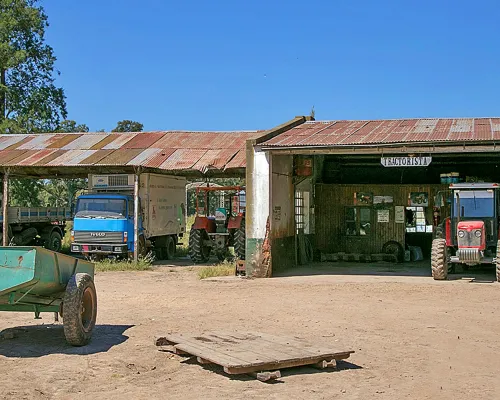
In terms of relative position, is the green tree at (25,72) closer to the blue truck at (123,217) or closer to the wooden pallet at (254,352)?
the blue truck at (123,217)

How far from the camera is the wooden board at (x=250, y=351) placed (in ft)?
25.1

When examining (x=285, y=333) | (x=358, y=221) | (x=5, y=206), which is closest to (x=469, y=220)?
(x=358, y=221)

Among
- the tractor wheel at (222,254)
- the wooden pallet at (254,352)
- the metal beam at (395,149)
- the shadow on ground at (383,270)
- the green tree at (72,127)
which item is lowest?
the wooden pallet at (254,352)

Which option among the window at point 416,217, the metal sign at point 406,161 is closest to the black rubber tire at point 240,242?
the metal sign at point 406,161

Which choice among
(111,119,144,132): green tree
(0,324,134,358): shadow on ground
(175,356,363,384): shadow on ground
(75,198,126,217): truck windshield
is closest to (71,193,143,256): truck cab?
(75,198,126,217): truck windshield

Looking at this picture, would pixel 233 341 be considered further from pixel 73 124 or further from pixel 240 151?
pixel 73 124

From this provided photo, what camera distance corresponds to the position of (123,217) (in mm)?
22062

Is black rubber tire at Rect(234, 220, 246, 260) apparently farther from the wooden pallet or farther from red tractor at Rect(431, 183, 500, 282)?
the wooden pallet

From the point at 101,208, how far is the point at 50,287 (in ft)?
43.2

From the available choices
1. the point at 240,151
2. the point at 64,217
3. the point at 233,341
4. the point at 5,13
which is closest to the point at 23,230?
the point at 64,217

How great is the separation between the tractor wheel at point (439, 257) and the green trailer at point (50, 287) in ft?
32.0

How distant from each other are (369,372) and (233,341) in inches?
68.5

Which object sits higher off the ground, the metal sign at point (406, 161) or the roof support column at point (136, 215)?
the metal sign at point (406, 161)

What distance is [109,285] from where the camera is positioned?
680 inches
